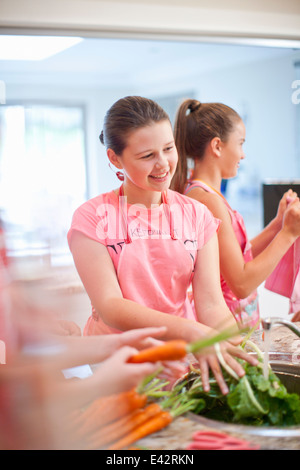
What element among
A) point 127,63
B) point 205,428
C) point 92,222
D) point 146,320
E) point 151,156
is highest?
point 127,63

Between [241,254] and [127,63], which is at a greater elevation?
[127,63]

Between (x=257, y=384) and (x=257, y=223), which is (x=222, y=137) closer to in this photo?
(x=257, y=384)

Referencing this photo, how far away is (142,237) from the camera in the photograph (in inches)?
56.6

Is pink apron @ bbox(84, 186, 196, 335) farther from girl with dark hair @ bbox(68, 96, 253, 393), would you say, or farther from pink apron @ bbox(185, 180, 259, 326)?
pink apron @ bbox(185, 180, 259, 326)

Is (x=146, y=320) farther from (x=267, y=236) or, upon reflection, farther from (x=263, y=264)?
(x=267, y=236)

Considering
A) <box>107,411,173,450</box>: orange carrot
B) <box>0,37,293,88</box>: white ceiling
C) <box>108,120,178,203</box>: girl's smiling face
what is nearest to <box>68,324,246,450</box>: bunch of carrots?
<box>107,411,173,450</box>: orange carrot

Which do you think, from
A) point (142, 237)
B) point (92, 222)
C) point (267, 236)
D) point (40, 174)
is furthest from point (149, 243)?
point (40, 174)

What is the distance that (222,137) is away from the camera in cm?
178

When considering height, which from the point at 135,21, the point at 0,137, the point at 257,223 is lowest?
the point at 257,223

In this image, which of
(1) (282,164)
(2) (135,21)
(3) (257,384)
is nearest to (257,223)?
(1) (282,164)

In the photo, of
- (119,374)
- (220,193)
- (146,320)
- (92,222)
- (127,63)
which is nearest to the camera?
(119,374)

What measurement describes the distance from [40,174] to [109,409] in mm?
4143

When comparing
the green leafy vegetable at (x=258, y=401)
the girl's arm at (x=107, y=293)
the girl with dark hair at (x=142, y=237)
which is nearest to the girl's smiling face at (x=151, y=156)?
the girl with dark hair at (x=142, y=237)
